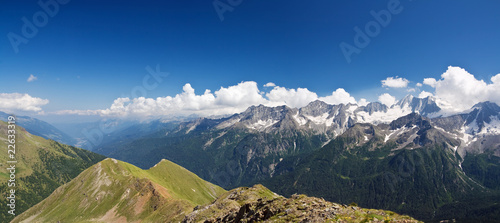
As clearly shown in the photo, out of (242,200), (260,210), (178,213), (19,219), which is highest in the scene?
(260,210)

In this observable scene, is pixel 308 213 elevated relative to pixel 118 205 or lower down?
elevated

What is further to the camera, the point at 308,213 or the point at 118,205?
the point at 118,205

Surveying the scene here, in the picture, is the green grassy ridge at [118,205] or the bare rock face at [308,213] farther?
the green grassy ridge at [118,205]

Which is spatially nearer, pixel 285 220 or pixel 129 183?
pixel 285 220

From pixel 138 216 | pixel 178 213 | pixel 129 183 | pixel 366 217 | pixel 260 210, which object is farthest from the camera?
pixel 129 183

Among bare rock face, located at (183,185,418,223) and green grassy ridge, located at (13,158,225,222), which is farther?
green grassy ridge, located at (13,158,225,222)

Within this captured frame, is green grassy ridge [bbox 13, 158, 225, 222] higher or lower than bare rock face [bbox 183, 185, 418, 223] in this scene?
lower

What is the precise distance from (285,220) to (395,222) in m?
19.2

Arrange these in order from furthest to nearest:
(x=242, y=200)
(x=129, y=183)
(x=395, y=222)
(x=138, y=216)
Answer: (x=129, y=183) < (x=138, y=216) < (x=242, y=200) < (x=395, y=222)

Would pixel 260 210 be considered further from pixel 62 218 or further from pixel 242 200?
pixel 62 218

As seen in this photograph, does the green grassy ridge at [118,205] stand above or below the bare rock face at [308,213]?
below

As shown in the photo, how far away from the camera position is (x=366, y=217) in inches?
1377

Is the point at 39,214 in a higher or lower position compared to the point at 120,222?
lower

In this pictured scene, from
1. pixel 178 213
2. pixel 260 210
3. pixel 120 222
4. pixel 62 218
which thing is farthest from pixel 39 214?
pixel 260 210
